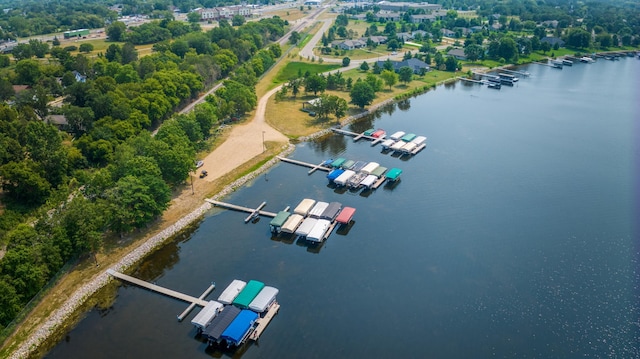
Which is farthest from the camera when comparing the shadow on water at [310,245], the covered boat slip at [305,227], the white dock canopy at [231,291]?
the covered boat slip at [305,227]

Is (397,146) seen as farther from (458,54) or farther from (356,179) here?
(458,54)

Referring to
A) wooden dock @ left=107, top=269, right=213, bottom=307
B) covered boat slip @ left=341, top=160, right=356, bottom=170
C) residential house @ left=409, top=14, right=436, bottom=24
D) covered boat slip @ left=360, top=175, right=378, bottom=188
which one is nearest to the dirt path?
covered boat slip @ left=341, top=160, right=356, bottom=170

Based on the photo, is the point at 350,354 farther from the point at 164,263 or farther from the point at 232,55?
the point at 232,55

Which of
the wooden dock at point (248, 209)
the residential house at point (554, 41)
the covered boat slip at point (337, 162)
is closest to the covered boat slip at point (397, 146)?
the covered boat slip at point (337, 162)

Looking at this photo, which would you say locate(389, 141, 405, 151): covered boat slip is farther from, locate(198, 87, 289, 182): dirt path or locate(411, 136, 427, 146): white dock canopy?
locate(198, 87, 289, 182): dirt path

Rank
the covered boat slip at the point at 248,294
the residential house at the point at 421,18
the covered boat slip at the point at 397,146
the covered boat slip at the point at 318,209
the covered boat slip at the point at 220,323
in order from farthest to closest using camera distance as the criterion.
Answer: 1. the residential house at the point at 421,18
2. the covered boat slip at the point at 397,146
3. the covered boat slip at the point at 318,209
4. the covered boat slip at the point at 248,294
5. the covered boat slip at the point at 220,323

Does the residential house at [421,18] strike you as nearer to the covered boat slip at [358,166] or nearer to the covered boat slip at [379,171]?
the covered boat slip at [358,166]

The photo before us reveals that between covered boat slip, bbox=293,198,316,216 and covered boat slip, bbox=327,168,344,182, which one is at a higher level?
covered boat slip, bbox=327,168,344,182

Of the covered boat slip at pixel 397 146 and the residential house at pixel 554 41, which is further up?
the residential house at pixel 554 41

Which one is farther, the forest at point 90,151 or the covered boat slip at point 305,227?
the covered boat slip at point 305,227
